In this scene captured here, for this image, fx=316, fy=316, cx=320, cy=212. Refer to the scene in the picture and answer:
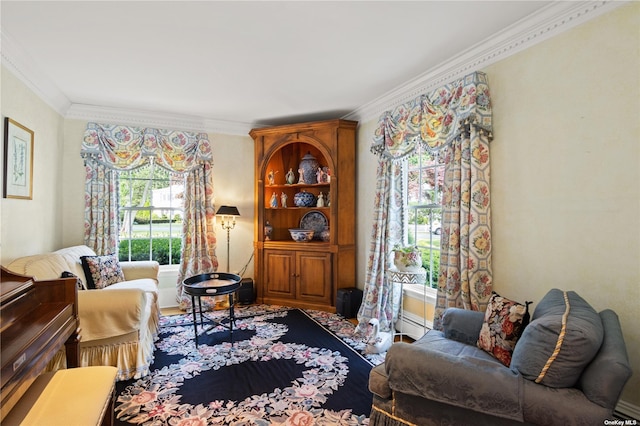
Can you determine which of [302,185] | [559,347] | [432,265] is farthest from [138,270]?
[559,347]

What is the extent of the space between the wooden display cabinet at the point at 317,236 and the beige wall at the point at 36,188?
239cm

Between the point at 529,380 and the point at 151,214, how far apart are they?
184 inches

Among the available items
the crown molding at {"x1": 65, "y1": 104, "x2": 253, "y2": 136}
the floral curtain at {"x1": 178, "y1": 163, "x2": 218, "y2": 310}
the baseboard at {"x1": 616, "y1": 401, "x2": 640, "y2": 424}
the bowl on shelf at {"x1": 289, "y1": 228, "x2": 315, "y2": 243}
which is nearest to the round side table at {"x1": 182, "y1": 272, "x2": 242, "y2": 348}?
the floral curtain at {"x1": 178, "y1": 163, "x2": 218, "y2": 310}

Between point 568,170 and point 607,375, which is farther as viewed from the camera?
point 568,170

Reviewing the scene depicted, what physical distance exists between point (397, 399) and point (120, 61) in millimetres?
3442

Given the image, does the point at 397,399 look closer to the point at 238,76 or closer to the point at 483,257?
the point at 483,257

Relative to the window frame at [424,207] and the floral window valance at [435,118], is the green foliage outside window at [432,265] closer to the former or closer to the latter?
the window frame at [424,207]

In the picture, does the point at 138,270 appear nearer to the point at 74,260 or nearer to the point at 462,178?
the point at 74,260

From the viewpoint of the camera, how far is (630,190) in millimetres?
1805

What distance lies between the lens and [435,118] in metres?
2.98

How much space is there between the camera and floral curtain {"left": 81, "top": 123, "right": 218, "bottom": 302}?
4027 mm

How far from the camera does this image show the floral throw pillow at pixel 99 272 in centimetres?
320

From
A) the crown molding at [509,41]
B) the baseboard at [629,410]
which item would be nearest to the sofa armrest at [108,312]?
the crown molding at [509,41]

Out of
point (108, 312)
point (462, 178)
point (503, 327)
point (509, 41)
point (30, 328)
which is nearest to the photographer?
point (30, 328)
